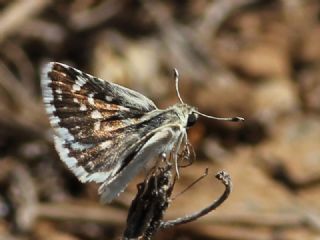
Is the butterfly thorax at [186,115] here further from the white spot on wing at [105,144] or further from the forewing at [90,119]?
the white spot on wing at [105,144]

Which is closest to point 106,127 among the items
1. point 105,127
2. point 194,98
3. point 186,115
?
point 105,127

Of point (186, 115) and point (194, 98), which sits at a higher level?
point (194, 98)

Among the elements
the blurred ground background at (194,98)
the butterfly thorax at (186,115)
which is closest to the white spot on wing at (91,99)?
the butterfly thorax at (186,115)

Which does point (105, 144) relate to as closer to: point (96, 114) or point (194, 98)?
point (96, 114)

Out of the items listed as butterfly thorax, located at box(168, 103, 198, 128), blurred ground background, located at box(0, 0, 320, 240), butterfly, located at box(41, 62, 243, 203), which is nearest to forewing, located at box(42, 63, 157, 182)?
butterfly, located at box(41, 62, 243, 203)

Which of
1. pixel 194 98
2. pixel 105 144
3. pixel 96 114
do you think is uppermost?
pixel 194 98

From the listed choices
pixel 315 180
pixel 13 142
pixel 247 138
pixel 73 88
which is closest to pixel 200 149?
pixel 247 138
